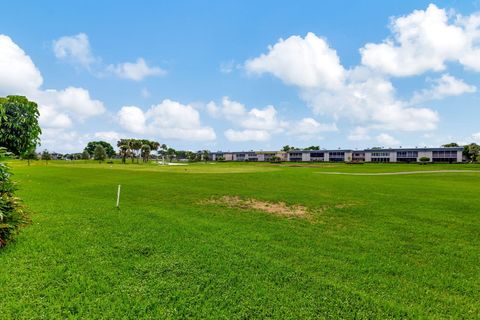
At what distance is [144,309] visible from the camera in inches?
250

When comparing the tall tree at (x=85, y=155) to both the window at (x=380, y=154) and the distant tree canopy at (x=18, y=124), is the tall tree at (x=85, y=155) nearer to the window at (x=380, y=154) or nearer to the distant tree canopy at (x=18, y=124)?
the window at (x=380, y=154)

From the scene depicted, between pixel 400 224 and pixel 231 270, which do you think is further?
pixel 400 224

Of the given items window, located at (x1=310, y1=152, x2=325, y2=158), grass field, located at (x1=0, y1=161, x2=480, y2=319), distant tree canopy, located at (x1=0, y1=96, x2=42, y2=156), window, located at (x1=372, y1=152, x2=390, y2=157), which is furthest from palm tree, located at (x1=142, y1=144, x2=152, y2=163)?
distant tree canopy, located at (x1=0, y1=96, x2=42, y2=156)

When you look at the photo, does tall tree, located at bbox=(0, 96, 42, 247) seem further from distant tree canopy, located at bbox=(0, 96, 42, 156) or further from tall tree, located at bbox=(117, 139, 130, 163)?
tall tree, located at bbox=(117, 139, 130, 163)

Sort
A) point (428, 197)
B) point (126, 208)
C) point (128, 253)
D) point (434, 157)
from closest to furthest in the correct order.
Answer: point (128, 253), point (126, 208), point (428, 197), point (434, 157)

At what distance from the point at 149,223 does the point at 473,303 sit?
40.7ft

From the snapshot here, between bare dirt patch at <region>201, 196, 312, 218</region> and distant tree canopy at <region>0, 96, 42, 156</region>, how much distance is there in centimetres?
1190

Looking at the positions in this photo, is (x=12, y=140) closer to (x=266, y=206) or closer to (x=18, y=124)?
(x=18, y=124)

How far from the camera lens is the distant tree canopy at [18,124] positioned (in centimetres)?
881

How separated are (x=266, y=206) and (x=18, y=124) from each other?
14.3 metres

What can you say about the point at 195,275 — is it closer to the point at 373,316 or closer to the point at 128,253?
the point at 128,253

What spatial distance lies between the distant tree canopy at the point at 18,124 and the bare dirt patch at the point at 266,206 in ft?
39.1

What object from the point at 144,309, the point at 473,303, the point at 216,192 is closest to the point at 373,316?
the point at 473,303

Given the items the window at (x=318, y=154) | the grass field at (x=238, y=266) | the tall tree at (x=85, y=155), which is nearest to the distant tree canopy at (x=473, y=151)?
the window at (x=318, y=154)
